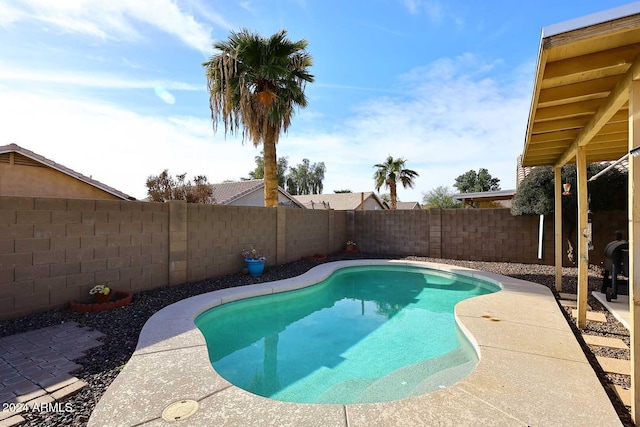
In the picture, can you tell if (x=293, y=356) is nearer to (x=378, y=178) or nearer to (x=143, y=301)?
(x=143, y=301)

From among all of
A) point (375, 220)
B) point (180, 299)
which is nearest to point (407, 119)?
point (375, 220)

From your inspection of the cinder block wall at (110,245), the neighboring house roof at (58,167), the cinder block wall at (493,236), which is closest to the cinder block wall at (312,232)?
the cinder block wall at (110,245)

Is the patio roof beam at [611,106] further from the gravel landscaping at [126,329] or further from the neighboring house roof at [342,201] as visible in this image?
the neighboring house roof at [342,201]

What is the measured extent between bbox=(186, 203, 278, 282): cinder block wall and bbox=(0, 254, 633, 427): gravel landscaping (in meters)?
0.36

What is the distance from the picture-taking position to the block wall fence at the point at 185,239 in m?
4.48

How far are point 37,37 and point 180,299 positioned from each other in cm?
541

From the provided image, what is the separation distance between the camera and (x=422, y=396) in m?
2.56

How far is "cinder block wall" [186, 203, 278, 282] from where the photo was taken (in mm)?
7016

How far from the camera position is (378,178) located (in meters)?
23.2

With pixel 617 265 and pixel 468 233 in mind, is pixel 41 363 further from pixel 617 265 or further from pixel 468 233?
pixel 468 233

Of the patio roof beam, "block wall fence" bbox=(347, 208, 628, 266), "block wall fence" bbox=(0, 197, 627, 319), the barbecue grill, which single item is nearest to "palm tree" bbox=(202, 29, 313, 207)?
"block wall fence" bbox=(0, 197, 627, 319)

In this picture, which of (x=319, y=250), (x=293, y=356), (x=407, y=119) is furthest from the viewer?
(x=407, y=119)

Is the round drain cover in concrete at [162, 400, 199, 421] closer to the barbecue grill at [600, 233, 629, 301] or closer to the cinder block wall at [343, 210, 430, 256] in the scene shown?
the barbecue grill at [600, 233, 629, 301]

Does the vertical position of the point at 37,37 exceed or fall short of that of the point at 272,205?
it exceeds it
